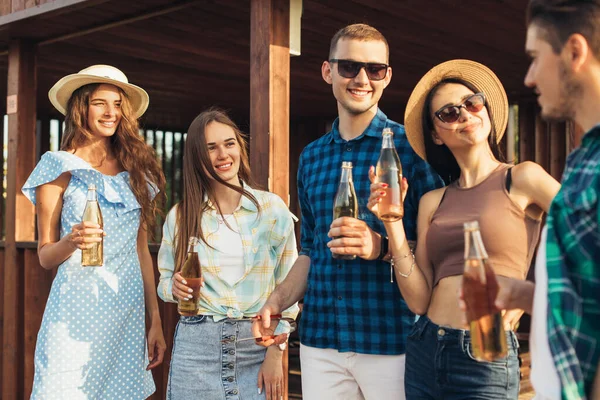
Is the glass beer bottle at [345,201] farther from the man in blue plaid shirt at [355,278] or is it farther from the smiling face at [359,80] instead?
the smiling face at [359,80]

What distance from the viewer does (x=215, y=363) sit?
3.09 meters

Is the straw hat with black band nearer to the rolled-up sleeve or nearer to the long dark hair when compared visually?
the rolled-up sleeve

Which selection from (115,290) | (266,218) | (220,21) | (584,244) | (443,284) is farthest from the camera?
(220,21)

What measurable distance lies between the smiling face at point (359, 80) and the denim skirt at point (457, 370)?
0.86 meters

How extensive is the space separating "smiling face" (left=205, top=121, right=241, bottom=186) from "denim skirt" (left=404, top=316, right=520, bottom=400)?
3.85 feet

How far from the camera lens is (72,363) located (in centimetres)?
342

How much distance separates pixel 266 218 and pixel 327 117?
850 cm

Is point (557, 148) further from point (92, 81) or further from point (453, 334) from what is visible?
point (453, 334)

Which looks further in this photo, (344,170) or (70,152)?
(70,152)

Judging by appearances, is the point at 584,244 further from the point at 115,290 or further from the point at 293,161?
the point at 293,161

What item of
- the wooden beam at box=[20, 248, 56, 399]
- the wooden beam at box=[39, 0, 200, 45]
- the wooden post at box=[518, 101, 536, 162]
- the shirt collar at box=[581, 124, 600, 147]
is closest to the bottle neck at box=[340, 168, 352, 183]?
the shirt collar at box=[581, 124, 600, 147]

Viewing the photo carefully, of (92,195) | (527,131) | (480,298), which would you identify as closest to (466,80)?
(480,298)

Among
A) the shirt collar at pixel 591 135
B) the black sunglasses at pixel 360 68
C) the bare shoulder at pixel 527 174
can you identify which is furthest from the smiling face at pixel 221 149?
the shirt collar at pixel 591 135

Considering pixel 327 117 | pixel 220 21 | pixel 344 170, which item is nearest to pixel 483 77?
pixel 344 170
